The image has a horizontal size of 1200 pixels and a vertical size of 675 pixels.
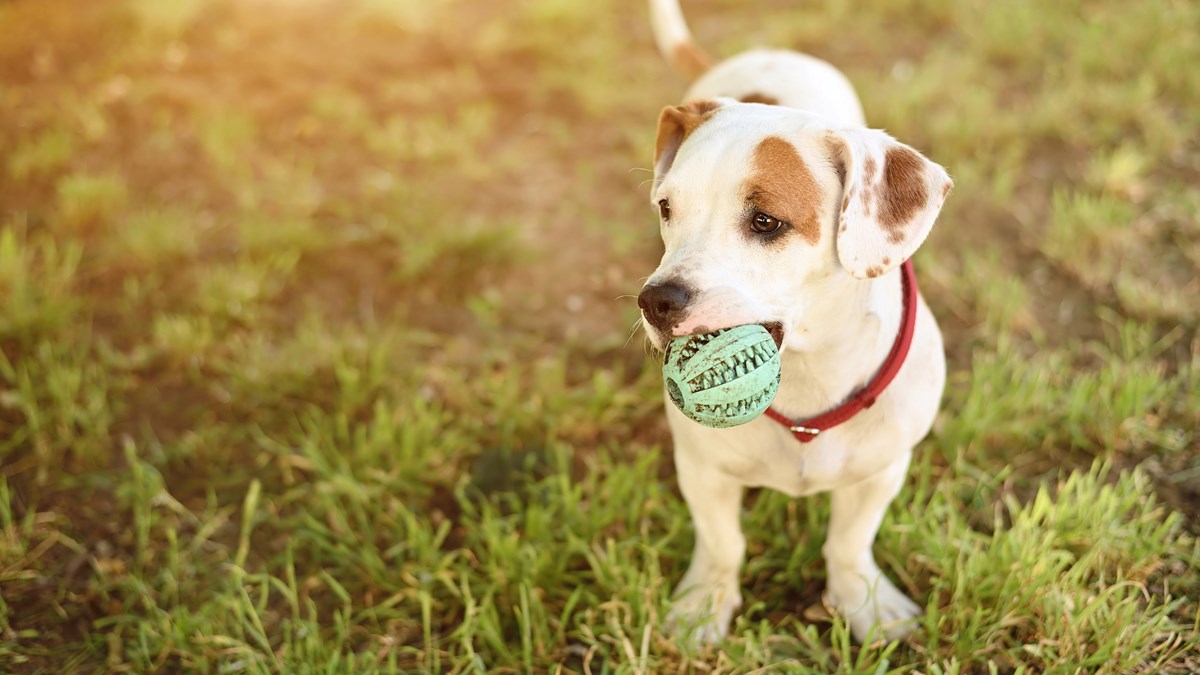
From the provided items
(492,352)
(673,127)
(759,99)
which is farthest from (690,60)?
(673,127)

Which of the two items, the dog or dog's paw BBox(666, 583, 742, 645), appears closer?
the dog

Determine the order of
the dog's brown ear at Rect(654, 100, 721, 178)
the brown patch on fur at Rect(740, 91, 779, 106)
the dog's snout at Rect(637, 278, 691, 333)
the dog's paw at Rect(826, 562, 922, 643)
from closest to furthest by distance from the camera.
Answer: the dog's snout at Rect(637, 278, 691, 333) < the dog's brown ear at Rect(654, 100, 721, 178) < the dog's paw at Rect(826, 562, 922, 643) < the brown patch on fur at Rect(740, 91, 779, 106)

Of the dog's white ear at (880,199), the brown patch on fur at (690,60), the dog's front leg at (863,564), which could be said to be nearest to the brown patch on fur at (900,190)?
the dog's white ear at (880,199)

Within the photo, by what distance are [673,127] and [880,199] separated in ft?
2.09

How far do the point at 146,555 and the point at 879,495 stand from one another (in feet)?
6.69

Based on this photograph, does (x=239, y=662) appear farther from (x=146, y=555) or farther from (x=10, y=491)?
(x=10, y=491)

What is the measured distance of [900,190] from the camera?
188 cm

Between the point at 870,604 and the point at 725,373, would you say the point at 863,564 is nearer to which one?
the point at 870,604

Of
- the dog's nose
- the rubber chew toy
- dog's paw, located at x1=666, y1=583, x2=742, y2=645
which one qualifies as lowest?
dog's paw, located at x1=666, y1=583, x2=742, y2=645

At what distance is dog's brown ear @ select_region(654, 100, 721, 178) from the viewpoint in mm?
2199

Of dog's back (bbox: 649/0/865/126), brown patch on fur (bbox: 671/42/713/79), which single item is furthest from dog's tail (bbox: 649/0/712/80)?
dog's back (bbox: 649/0/865/126)

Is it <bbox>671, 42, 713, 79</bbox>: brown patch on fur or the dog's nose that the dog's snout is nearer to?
the dog's nose

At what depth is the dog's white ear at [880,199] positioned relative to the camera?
1.82 metres

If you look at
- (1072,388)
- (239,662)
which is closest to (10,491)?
(239,662)
